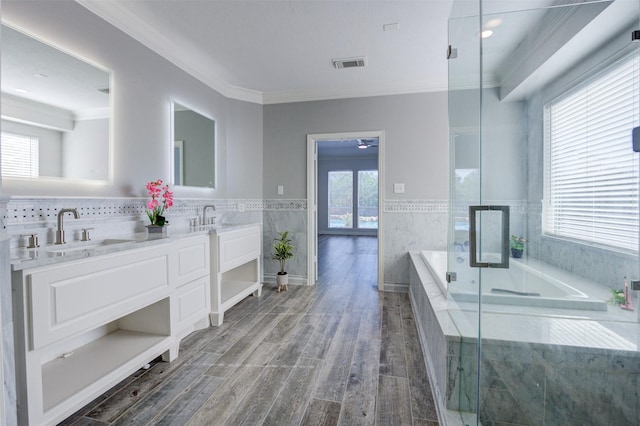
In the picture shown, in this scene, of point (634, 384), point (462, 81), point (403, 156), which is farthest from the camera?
point (403, 156)

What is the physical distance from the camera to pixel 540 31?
155cm

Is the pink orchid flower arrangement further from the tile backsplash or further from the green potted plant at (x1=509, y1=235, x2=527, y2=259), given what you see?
the green potted plant at (x1=509, y1=235, x2=527, y2=259)

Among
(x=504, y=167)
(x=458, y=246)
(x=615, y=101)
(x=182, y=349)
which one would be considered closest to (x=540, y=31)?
(x=615, y=101)

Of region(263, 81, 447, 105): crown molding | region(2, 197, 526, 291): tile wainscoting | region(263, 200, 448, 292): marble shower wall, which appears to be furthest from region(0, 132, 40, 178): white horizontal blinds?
region(263, 200, 448, 292): marble shower wall

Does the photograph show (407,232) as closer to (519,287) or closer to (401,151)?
(401,151)

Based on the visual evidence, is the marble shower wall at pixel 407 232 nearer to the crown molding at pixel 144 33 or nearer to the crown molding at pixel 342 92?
the crown molding at pixel 342 92

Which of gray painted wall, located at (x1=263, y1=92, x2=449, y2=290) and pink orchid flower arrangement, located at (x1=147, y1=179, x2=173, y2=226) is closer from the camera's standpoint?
pink orchid flower arrangement, located at (x1=147, y1=179, x2=173, y2=226)

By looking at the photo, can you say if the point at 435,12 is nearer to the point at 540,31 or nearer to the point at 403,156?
the point at 540,31

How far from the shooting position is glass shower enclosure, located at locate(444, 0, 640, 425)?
3.87 feet

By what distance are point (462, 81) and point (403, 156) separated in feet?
6.43

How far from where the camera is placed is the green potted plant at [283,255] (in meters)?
3.75

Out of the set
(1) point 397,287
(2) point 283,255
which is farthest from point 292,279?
(1) point 397,287

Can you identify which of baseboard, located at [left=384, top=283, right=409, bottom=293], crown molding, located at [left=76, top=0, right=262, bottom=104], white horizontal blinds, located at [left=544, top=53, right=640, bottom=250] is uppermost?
crown molding, located at [left=76, top=0, right=262, bottom=104]

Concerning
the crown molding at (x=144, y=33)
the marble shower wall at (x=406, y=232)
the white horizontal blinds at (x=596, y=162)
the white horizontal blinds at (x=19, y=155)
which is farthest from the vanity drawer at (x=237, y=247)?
the white horizontal blinds at (x=596, y=162)
